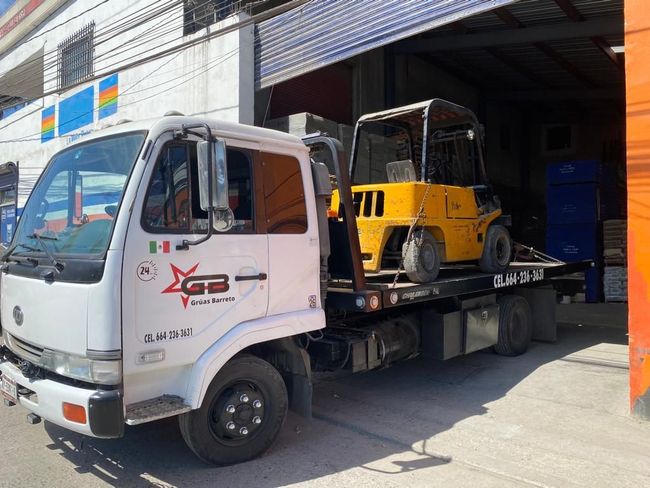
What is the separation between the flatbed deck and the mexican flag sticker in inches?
73.0

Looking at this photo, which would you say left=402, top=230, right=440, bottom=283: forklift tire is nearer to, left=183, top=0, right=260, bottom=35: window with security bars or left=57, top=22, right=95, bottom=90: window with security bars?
left=183, top=0, right=260, bottom=35: window with security bars

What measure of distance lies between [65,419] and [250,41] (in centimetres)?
861

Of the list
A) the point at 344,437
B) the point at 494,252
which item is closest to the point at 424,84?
the point at 494,252

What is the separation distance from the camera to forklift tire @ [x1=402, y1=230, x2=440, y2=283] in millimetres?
5867

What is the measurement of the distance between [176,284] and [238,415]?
1122mm

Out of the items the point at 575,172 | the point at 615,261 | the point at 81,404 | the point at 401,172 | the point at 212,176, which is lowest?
the point at 81,404

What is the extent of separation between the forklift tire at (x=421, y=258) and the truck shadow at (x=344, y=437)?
4.43 ft

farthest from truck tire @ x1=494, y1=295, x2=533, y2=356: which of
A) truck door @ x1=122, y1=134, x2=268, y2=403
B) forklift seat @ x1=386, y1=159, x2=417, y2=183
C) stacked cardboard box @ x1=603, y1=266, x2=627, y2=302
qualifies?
stacked cardboard box @ x1=603, y1=266, x2=627, y2=302

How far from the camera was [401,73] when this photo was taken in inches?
595

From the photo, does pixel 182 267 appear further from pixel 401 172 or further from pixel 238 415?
pixel 401 172

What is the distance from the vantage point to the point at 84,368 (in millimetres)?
3521

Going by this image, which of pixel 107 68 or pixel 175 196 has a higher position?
pixel 107 68

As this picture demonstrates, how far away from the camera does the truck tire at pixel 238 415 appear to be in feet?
12.8

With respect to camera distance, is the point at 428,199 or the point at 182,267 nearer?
the point at 182,267
